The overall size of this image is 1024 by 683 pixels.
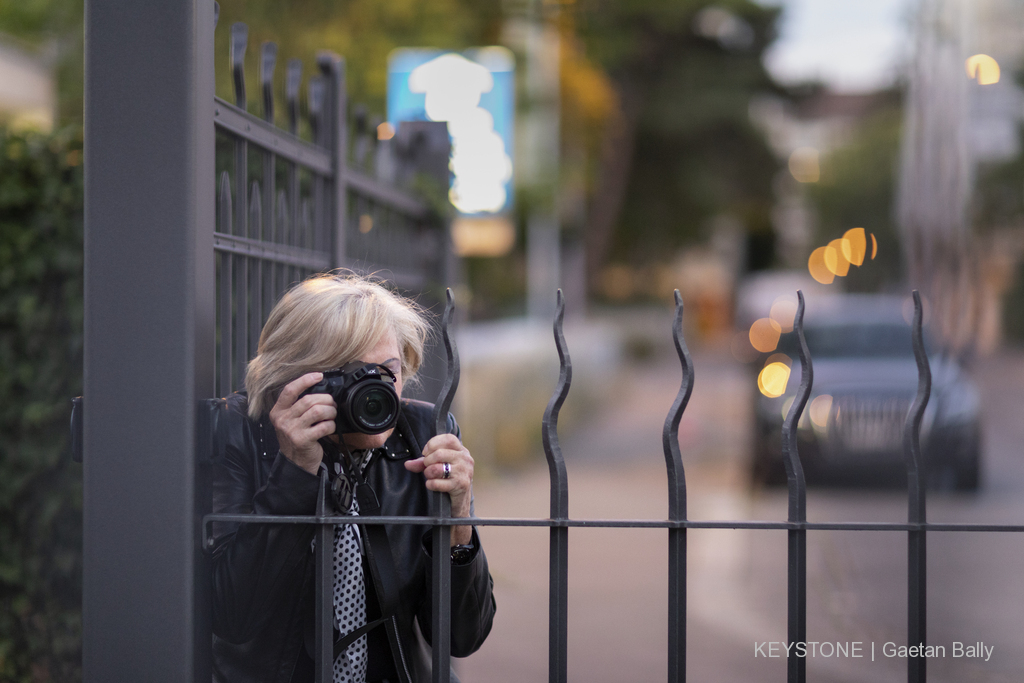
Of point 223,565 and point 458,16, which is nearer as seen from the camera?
point 223,565

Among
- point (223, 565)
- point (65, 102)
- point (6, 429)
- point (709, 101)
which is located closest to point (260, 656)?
point (223, 565)

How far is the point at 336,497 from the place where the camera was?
1.75 metres

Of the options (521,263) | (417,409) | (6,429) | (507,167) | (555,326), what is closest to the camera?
(555,326)

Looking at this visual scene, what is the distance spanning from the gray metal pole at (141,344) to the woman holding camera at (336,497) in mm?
115

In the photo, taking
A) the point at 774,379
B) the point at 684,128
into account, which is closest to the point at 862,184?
the point at 684,128

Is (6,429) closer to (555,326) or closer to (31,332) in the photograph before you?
(31,332)

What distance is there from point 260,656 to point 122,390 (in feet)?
1.89

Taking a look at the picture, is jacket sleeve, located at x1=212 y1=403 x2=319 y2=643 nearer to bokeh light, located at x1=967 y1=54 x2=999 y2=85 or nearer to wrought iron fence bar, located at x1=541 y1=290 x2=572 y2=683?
wrought iron fence bar, located at x1=541 y1=290 x2=572 y2=683

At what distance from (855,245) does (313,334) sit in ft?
147

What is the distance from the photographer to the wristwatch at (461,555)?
1800mm

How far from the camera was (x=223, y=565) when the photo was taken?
1.74 meters

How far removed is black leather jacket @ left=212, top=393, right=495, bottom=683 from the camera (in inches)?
67.8

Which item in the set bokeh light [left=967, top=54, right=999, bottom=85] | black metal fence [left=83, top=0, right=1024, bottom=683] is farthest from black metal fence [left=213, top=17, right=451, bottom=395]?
bokeh light [left=967, top=54, right=999, bottom=85]

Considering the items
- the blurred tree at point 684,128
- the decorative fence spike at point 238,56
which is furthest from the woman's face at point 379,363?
the blurred tree at point 684,128
